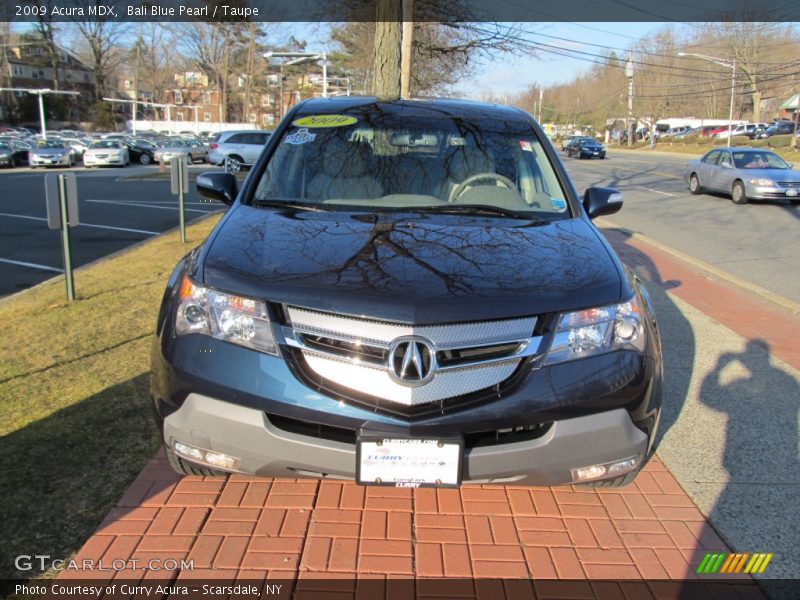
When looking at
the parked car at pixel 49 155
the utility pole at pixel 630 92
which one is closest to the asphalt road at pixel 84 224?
the parked car at pixel 49 155

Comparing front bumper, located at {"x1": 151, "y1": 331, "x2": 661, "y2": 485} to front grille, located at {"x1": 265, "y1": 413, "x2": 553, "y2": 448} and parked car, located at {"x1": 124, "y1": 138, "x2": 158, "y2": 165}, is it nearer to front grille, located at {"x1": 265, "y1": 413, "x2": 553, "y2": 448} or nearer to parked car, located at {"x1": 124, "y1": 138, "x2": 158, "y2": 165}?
front grille, located at {"x1": 265, "y1": 413, "x2": 553, "y2": 448}

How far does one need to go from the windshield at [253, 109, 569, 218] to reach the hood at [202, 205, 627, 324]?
379mm

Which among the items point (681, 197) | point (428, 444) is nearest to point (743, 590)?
point (428, 444)

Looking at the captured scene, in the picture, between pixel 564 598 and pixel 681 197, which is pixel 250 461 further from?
pixel 681 197

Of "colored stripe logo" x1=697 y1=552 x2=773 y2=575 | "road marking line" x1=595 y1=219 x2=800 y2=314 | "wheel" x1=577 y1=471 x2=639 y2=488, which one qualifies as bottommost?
"colored stripe logo" x1=697 y1=552 x2=773 y2=575

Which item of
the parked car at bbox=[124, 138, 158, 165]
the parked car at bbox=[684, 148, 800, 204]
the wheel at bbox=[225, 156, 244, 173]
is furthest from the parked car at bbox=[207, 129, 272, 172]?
the parked car at bbox=[684, 148, 800, 204]

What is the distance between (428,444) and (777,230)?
13.0m

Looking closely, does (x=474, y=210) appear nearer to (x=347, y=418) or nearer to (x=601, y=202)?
(x=601, y=202)

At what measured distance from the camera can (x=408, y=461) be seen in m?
2.31

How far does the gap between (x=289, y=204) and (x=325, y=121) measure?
2.62 ft

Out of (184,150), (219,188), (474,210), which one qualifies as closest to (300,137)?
(219,188)

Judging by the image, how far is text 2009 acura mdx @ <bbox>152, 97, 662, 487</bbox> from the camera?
90.7 inches

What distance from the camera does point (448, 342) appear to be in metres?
2.32

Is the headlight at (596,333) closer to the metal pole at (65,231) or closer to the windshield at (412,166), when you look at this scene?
the windshield at (412,166)
